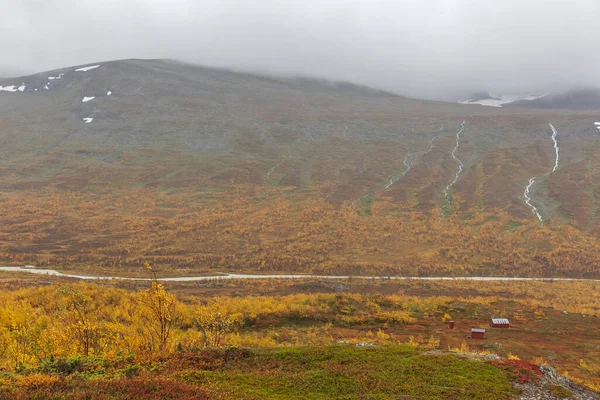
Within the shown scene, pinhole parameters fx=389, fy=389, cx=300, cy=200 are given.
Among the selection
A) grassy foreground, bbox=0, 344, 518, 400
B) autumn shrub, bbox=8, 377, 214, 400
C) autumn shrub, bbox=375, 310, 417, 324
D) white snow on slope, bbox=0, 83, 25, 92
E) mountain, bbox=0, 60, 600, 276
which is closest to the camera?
autumn shrub, bbox=8, 377, 214, 400

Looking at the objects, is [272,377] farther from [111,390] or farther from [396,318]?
[396,318]

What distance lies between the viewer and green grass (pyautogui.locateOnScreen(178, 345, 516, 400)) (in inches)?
351

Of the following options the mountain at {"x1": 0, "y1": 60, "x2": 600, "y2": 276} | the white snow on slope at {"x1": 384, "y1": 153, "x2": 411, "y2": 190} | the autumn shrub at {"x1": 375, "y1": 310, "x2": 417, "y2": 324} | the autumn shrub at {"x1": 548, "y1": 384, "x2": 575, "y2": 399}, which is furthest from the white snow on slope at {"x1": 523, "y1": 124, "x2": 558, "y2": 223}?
the autumn shrub at {"x1": 548, "y1": 384, "x2": 575, "y2": 399}

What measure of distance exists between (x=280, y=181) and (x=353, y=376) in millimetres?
68462

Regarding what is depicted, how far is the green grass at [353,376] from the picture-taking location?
892 centimetres

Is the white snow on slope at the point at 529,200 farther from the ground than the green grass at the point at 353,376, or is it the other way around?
the green grass at the point at 353,376

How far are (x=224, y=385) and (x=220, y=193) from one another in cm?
6364

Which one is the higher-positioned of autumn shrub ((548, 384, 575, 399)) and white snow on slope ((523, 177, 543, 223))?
autumn shrub ((548, 384, 575, 399))

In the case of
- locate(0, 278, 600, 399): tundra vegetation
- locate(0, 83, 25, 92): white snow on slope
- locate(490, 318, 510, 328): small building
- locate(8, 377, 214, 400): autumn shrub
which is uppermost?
locate(0, 83, 25, 92): white snow on slope

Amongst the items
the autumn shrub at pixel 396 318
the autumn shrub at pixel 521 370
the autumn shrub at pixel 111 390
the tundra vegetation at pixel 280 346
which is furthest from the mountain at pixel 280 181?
the autumn shrub at pixel 111 390

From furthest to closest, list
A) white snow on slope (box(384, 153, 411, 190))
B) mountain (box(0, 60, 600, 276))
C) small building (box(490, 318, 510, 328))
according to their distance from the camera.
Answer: white snow on slope (box(384, 153, 411, 190))
mountain (box(0, 60, 600, 276))
small building (box(490, 318, 510, 328))

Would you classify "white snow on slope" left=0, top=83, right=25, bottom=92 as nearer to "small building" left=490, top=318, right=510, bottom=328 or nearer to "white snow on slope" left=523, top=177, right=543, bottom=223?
"white snow on slope" left=523, top=177, right=543, bottom=223

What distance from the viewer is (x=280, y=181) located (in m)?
77.7

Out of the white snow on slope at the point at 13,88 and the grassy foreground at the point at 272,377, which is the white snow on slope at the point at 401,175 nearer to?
the grassy foreground at the point at 272,377
